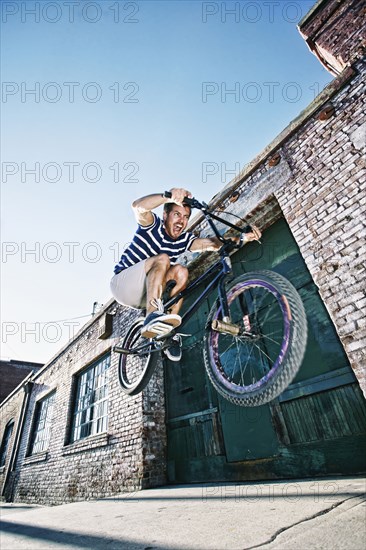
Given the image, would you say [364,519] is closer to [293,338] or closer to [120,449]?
[293,338]

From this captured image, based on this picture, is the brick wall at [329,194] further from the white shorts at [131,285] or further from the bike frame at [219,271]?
the white shorts at [131,285]

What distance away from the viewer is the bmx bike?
2295 millimetres

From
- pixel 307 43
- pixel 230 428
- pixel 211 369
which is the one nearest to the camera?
pixel 211 369

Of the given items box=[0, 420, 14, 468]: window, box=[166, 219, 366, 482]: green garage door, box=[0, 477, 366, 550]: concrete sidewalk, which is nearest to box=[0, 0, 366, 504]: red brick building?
box=[166, 219, 366, 482]: green garage door

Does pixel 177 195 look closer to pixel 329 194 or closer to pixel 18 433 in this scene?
pixel 329 194

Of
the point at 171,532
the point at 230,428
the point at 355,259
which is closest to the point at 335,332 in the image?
the point at 355,259

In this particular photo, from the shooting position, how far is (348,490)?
1918 millimetres

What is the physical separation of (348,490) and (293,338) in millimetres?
1028

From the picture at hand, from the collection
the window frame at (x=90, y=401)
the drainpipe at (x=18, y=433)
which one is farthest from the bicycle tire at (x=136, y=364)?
the drainpipe at (x=18, y=433)

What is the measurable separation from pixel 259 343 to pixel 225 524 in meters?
2.31

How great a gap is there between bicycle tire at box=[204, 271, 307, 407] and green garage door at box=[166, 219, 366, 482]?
443mm

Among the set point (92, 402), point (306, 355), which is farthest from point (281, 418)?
point (92, 402)

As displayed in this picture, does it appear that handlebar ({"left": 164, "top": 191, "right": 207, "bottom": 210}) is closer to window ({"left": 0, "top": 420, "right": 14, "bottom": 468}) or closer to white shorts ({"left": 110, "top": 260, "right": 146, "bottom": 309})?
white shorts ({"left": 110, "top": 260, "right": 146, "bottom": 309})

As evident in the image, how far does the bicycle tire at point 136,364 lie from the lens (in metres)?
3.54
